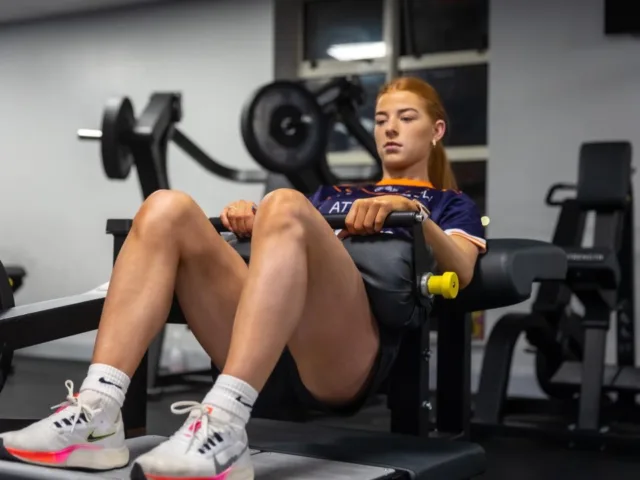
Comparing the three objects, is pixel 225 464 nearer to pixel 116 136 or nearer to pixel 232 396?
pixel 232 396

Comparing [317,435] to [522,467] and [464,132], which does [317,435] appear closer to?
[522,467]

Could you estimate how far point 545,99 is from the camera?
449 centimetres

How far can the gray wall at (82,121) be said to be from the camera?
5320mm

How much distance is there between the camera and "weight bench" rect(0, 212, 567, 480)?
1.54 meters

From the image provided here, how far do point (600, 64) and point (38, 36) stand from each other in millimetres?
3522

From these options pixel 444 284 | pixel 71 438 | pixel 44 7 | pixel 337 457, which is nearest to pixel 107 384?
pixel 71 438

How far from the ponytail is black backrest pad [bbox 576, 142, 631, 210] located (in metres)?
1.38

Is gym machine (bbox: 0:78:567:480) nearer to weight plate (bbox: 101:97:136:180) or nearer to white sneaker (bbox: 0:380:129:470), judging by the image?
white sneaker (bbox: 0:380:129:470)

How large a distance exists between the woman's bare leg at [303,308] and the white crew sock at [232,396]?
1cm

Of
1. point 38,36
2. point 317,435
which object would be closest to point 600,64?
point 317,435

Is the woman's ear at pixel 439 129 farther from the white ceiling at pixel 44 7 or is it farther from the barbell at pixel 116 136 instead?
the white ceiling at pixel 44 7

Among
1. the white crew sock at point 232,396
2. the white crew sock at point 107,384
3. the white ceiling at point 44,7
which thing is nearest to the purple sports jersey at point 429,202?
the white crew sock at point 232,396

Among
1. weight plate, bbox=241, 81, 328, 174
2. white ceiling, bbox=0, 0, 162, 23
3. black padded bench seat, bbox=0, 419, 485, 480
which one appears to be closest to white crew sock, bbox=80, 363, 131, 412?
black padded bench seat, bbox=0, 419, 485, 480

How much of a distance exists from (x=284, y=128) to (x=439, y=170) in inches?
66.2
